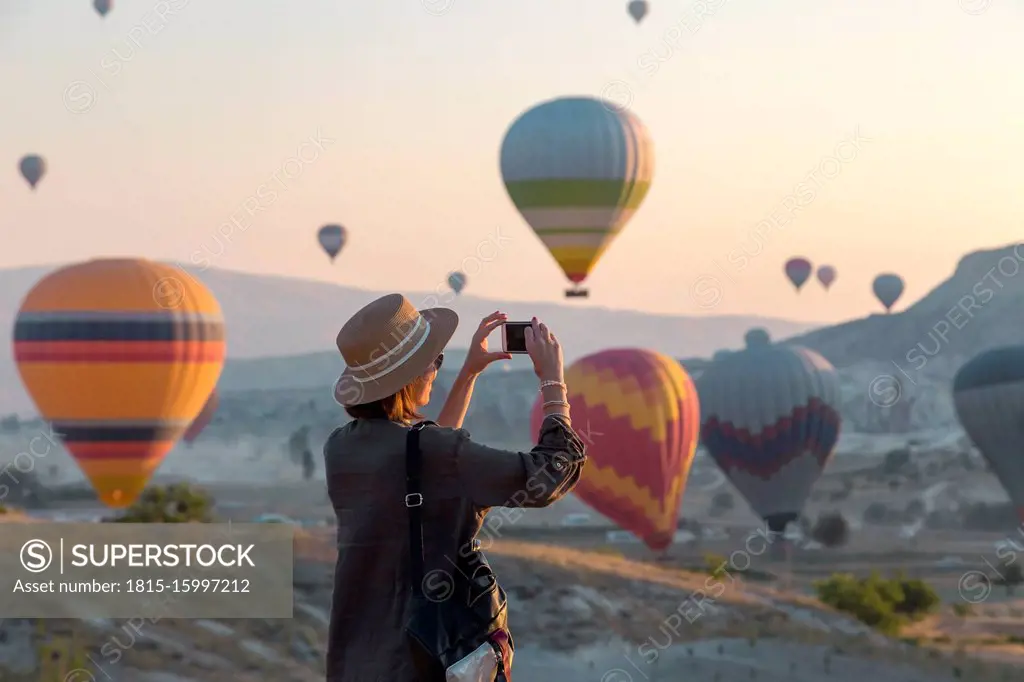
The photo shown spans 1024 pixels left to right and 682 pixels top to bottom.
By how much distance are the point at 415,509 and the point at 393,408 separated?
32 centimetres

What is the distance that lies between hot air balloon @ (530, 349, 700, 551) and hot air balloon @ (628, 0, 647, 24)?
19.2m

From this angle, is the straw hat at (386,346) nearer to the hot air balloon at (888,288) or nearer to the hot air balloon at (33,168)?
the hot air balloon at (33,168)

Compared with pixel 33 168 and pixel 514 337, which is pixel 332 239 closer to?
pixel 33 168

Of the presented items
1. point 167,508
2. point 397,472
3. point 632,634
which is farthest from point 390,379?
point 167,508

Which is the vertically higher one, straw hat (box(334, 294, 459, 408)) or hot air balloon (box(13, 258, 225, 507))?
straw hat (box(334, 294, 459, 408))

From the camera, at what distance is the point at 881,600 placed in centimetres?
4381

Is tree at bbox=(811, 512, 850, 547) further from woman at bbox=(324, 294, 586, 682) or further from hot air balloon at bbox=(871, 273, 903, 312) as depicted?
woman at bbox=(324, 294, 586, 682)

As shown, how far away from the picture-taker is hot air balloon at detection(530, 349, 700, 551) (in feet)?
135

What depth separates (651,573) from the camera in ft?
142

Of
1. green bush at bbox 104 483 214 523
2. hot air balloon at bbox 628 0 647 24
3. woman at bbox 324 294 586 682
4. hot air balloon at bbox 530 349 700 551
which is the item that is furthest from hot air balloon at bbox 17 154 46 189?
woman at bbox 324 294 586 682

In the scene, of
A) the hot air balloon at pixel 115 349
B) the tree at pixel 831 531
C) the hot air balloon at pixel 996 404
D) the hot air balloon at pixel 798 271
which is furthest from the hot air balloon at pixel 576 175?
the hot air balloon at pixel 798 271

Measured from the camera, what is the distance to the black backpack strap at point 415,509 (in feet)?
14.2

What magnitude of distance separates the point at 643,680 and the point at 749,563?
2839 centimetres

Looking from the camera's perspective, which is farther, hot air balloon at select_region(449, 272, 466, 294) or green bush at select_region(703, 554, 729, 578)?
hot air balloon at select_region(449, 272, 466, 294)
